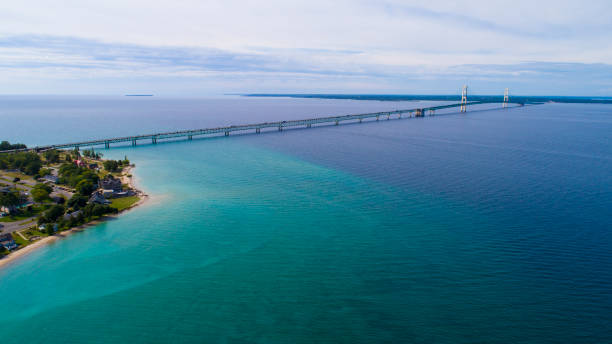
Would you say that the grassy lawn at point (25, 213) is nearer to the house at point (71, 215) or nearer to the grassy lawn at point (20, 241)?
the house at point (71, 215)

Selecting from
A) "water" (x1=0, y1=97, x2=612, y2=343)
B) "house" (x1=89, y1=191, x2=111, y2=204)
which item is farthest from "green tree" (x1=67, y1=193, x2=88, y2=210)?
"water" (x1=0, y1=97, x2=612, y2=343)

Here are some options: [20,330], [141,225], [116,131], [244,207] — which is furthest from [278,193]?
[116,131]

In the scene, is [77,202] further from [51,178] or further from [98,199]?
[51,178]

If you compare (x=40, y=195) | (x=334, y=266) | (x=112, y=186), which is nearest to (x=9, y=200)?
(x=40, y=195)

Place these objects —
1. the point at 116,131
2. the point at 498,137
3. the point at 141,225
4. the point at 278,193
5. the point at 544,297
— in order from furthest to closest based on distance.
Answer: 1. the point at 116,131
2. the point at 498,137
3. the point at 278,193
4. the point at 141,225
5. the point at 544,297

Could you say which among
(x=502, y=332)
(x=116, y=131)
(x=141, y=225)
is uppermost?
(x=116, y=131)

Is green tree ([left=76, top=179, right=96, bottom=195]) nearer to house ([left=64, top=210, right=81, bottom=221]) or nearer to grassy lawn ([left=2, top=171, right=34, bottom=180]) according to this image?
house ([left=64, top=210, right=81, bottom=221])

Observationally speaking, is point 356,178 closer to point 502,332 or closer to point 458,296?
point 458,296
